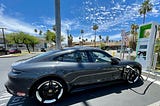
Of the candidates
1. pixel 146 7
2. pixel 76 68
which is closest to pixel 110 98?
pixel 76 68

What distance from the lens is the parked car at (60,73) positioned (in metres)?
3.45

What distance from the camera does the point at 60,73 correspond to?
373 cm

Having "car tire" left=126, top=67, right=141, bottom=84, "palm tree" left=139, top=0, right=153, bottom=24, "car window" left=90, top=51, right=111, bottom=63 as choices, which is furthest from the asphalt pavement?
"palm tree" left=139, top=0, right=153, bottom=24

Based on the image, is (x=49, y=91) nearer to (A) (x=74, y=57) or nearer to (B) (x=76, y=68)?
(B) (x=76, y=68)

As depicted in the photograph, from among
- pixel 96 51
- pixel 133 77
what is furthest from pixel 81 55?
pixel 133 77

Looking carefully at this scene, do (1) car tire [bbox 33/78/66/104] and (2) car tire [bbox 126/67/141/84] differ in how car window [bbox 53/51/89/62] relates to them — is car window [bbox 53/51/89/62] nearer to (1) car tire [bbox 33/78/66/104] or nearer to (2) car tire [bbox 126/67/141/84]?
(1) car tire [bbox 33/78/66/104]

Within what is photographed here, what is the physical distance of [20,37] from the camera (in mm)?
47094

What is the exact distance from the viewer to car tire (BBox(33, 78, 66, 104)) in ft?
11.8

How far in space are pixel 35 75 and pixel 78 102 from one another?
1.36 metres

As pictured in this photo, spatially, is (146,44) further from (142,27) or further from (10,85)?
(10,85)

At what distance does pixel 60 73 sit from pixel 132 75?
2889 mm

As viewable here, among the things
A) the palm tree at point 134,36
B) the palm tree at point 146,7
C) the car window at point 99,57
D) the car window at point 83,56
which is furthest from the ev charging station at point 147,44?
the palm tree at point 134,36

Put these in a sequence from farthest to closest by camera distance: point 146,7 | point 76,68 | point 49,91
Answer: point 146,7, point 76,68, point 49,91

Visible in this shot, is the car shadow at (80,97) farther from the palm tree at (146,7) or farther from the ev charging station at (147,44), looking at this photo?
the palm tree at (146,7)
